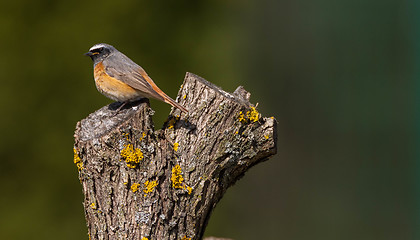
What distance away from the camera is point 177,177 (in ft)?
12.1

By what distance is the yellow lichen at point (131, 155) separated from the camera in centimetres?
351

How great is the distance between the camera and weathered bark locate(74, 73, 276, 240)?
139 inches

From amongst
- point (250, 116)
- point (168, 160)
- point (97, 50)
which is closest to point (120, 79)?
point (97, 50)

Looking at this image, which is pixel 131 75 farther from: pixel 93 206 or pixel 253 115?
pixel 93 206

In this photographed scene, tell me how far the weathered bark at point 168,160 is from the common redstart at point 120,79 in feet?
1.13

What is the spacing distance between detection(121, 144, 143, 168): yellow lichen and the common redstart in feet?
1.98

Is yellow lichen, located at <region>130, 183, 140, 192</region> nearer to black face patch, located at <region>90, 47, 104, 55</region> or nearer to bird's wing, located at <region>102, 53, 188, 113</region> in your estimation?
bird's wing, located at <region>102, 53, 188, 113</region>

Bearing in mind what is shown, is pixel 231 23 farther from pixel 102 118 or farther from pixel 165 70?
pixel 102 118

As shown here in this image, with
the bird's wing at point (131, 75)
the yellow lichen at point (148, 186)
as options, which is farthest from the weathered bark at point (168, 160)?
the bird's wing at point (131, 75)

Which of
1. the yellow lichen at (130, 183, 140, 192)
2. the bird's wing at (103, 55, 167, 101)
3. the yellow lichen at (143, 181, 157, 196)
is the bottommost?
the yellow lichen at (130, 183, 140, 192)

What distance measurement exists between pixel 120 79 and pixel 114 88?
91 mm

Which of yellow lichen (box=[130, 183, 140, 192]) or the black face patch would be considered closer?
yellow lichen (box=[130, 183, 140, 192])

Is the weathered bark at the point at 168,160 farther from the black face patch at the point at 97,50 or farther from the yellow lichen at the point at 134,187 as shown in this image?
the black face patch at the point at 97,50

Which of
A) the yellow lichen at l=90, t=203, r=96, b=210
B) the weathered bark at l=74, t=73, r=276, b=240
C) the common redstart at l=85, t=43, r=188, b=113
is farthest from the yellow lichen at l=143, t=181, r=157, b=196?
the common redstart at l=85, t=43, r=188, b=113
